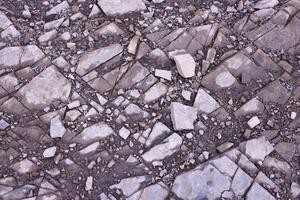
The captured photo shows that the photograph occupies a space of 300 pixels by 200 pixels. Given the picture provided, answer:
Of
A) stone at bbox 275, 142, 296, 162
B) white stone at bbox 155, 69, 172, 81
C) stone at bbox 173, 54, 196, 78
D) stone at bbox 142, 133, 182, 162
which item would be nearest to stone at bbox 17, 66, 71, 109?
white stone at bbox 155, 69, 172, 81

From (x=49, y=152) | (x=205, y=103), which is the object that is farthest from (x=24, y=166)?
(x=205, y=103)

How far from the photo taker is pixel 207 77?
4.21 metres

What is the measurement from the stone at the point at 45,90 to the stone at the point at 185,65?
1.04 m

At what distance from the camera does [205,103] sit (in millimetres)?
4070

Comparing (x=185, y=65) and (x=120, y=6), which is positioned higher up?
(x=120, y=6)

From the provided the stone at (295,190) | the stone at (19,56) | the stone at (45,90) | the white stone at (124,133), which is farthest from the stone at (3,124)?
the stone at (295,190)

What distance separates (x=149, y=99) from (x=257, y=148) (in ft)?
3.46

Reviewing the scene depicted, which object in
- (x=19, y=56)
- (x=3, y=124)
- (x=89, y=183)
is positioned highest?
(x=19, y=56)

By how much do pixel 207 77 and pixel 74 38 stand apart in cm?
137

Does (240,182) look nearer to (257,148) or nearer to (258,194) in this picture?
(258,194)

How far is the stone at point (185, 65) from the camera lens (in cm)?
418

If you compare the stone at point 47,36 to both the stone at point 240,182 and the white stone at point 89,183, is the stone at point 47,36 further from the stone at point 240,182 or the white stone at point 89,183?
the stone at point 240,182

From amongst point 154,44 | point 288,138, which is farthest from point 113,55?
point 288,138

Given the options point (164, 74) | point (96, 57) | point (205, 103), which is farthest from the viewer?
point (96, 57)
